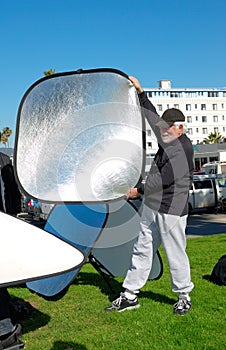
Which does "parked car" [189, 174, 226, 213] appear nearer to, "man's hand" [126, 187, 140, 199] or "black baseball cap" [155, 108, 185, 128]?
"black baseball cap" [155, 108, 185, 128]

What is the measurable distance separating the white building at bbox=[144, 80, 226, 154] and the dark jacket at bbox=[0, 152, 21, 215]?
338ft

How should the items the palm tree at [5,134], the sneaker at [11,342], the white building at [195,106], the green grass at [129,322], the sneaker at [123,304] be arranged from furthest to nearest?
the white building at [195,106], the palm tree at [5,134], the sneaker at [123,304], the green grass at [129,322], the sneaker at [11,342]

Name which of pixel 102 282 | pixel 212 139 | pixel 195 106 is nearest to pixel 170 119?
pixel 102 282

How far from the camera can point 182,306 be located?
437cm

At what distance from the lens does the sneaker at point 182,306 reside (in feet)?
14.2

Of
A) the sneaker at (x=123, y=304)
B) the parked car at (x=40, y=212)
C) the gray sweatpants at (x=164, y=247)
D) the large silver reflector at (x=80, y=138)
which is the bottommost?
the parked car at (x=40, y=212)

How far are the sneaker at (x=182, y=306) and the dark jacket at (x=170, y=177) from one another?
83 cm

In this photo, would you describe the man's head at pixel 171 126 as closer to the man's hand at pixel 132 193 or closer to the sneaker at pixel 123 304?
the man's hand at pixel 132 193

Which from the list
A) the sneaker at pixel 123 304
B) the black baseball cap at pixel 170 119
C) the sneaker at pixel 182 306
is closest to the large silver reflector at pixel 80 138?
the black baseball cap at pixel 170 119

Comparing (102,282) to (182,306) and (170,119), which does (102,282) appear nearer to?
(182,306)

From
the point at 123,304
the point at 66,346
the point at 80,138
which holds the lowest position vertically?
the point at 66,346

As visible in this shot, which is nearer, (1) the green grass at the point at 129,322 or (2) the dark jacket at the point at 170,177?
(1) the green grass at the point at 129,322

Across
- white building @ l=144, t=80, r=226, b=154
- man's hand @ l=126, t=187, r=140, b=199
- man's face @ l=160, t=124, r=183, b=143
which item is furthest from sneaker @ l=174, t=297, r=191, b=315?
white building @ l=144, t=80, r=226, b=154

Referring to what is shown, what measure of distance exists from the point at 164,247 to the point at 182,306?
22.8 inches
